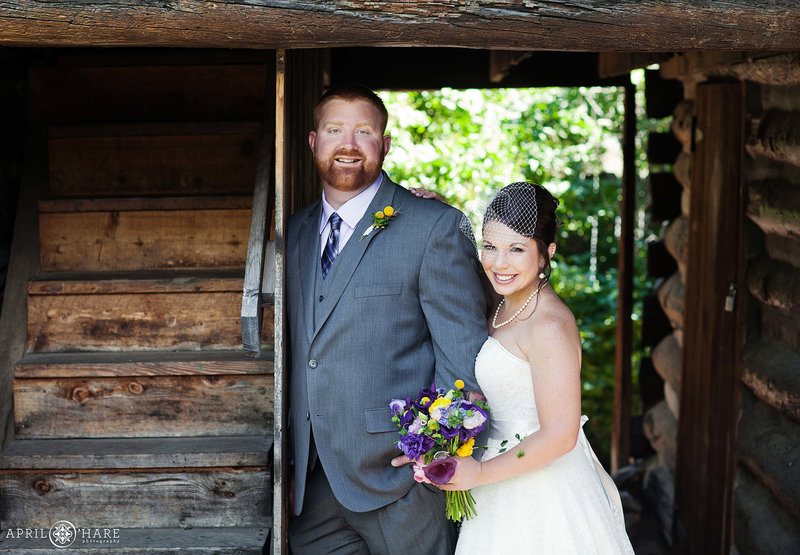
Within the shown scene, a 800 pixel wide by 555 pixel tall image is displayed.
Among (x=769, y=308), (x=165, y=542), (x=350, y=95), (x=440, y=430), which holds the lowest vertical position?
(x=165, y=542)

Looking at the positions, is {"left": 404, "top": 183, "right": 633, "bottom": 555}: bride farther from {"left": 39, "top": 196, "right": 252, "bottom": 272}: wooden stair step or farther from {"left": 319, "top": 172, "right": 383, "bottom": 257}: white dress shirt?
{"left": 39, "top": 196, "right": 252, "bottom": 272}: wooden stair step

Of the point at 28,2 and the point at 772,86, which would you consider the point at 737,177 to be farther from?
the point at 28,2

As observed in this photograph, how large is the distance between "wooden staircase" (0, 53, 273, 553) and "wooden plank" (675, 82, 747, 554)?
2.30 metres

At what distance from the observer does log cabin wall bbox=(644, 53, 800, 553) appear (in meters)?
3.59

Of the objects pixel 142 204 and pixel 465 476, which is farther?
pixel 142 204

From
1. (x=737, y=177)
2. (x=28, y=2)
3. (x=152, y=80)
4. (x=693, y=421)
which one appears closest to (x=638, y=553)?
(x=693, y=421)

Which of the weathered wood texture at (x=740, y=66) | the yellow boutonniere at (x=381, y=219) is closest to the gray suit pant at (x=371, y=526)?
the yellow boutonniere at (x=381, y=219)

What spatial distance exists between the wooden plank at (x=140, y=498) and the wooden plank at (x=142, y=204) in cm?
122

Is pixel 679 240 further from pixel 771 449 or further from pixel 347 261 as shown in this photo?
pixel 347 261

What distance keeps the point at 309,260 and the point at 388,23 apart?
86 cm

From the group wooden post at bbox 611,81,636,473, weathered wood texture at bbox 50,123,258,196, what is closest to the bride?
weathered wood texture at bbox 50,123,258,196

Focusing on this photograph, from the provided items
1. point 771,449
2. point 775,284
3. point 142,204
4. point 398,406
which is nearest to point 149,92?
point 142,204

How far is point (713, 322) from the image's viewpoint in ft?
Result: 14.9

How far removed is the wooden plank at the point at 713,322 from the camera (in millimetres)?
4344
